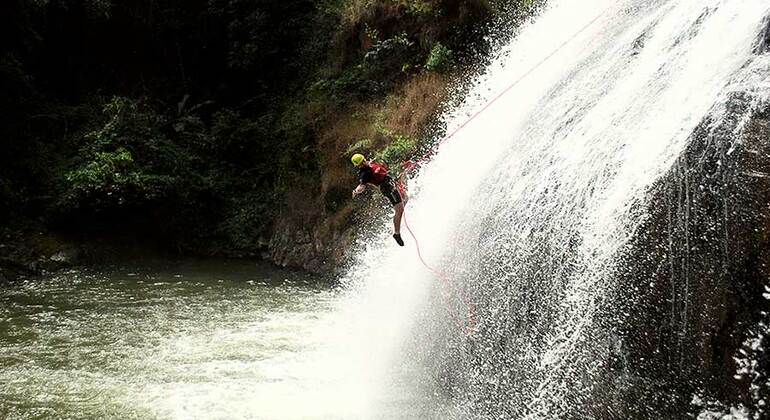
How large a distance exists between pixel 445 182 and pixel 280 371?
137 inches

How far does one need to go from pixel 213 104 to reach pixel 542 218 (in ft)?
44.3

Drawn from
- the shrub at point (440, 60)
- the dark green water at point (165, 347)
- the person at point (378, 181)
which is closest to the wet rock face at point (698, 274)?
the dark green water at point (165, 347)

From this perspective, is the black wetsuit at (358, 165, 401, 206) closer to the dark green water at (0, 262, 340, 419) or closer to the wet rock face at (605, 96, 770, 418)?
the dark green water at (0, 262, 340, 419)

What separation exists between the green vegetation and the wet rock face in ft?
22.8

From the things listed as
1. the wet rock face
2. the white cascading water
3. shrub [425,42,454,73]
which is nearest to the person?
the white cascading water

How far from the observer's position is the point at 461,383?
247 inches

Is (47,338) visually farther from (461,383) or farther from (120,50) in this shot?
(120,50)

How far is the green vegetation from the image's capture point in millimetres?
12555

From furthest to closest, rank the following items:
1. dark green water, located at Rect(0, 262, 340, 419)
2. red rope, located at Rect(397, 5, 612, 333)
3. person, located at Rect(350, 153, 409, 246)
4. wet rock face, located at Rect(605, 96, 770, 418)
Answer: person, located at Rect(350, 153, 409, 246)
red rope, located at Rect(397, 5, 612, 333)
dark green water, located at Rect(0, 262, 340, 419)
wet rock face, located at Rect(605, 96, 770, 418)

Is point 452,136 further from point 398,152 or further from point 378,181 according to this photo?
point 378,181

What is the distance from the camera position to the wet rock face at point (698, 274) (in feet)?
13.6

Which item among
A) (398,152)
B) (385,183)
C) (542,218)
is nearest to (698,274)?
(542,218)

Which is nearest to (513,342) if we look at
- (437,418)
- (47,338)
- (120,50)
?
(437,418)

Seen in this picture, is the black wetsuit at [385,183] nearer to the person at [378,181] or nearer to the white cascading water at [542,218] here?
the person at [378,181]
